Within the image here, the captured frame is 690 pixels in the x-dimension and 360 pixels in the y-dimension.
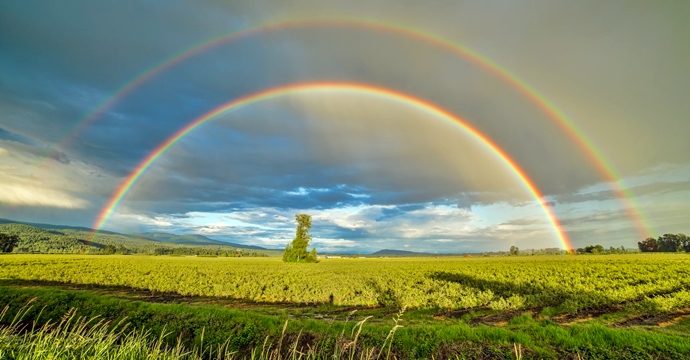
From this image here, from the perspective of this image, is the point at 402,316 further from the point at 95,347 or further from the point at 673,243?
the point at 673,243

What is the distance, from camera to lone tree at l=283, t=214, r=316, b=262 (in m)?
113

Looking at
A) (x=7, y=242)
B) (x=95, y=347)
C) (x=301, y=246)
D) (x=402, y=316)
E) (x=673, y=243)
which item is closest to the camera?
(x=95, y=347)

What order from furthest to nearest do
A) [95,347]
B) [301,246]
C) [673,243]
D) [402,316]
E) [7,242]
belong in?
[673,243]
[7,242]
[301,246]
[402,316]
[95,347]

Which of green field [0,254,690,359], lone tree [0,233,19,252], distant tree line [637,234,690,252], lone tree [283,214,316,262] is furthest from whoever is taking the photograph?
distant tree line [637,234,690,252]

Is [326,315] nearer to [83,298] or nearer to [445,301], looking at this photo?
[445,301]

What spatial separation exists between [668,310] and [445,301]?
1464 centimetres

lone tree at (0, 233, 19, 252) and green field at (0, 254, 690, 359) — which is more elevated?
green field at (0, 254, 690, 359)

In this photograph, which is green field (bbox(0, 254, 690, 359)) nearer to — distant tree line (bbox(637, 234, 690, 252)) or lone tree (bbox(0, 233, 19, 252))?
lone tree (bbox(0, 233, 19, 252))

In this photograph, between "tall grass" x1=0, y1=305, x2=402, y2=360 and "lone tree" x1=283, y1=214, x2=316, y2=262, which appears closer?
"tall grass" x1=0, y1=305, x2=402, y2=360

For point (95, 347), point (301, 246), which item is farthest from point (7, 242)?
point (95, 347)

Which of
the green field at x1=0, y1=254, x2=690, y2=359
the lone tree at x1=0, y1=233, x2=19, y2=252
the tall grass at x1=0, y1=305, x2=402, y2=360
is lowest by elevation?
the lone tree at x1=0, y1=233, x2=19, y2=252

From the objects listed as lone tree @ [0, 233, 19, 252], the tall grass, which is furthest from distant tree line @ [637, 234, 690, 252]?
lone tree @ [0, 233, 19, 252]

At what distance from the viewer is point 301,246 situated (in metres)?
113

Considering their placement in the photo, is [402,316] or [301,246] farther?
[301,246]
